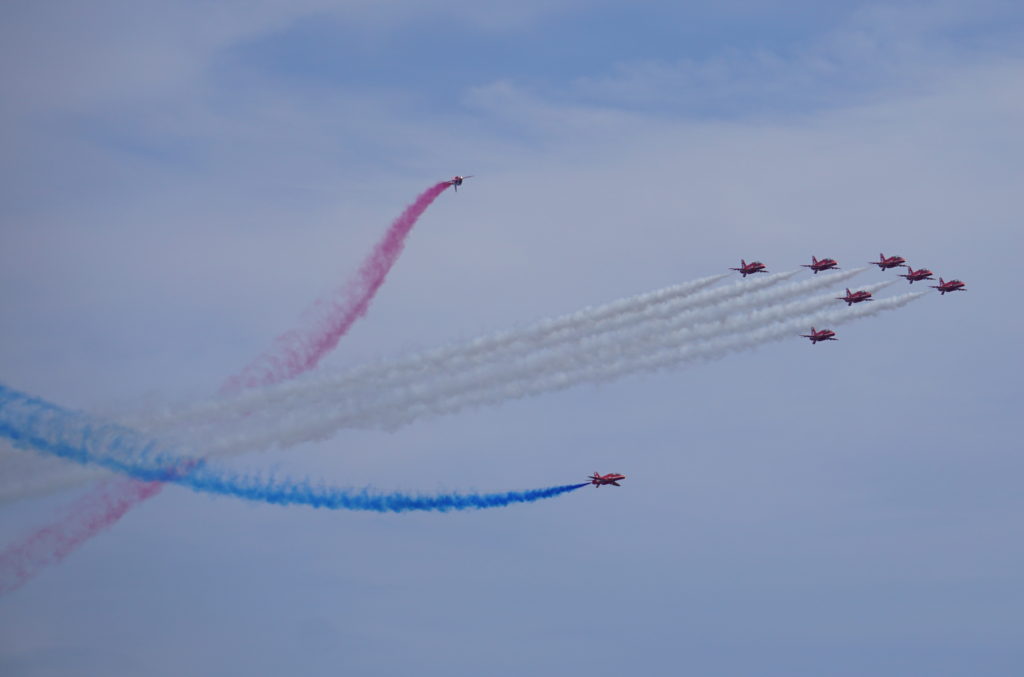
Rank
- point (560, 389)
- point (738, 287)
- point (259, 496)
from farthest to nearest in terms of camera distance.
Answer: point (738, 287)
point (560, 389)
point (259, 496)

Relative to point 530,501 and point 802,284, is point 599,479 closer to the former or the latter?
point 530,501

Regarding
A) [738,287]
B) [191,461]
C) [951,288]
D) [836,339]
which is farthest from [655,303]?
[191,461]

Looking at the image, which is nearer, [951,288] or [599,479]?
[599,479]

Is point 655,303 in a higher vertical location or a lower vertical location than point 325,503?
higher

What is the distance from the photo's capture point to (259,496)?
4134 inches

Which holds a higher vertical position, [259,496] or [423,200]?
[423,200]

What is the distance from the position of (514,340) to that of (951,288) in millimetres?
35761

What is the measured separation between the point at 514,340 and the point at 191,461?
2347cm

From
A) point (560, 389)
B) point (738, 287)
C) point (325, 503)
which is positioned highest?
point (738, 287)

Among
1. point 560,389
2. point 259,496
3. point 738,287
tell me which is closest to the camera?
point 259,496

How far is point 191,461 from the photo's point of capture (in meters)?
106

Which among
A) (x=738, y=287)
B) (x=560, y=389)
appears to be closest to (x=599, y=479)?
(x=560, y=389)

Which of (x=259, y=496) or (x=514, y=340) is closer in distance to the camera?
(x=259, y=496)

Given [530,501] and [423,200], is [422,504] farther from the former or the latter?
[423,200]
